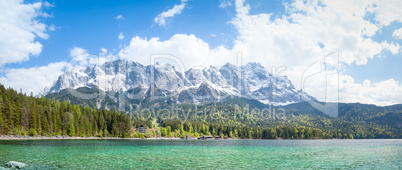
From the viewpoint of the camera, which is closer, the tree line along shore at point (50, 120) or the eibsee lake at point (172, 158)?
the eibsee lake at point (172, 158)

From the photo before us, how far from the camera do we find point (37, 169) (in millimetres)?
33938

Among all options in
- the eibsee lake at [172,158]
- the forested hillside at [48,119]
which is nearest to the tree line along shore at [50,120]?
the forested hillside at [48,119]

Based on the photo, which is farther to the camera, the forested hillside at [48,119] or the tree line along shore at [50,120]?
the tree line along shore at [50,120]

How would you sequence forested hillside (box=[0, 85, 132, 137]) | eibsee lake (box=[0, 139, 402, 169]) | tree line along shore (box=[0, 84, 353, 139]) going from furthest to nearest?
tree line along shore (box=[0, 84, 353, 139]), forested hillside (box=[0, 85, 132, 137]), eibsee lake (box=[0, 139, 402, 169])

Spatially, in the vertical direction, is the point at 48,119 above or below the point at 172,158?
above

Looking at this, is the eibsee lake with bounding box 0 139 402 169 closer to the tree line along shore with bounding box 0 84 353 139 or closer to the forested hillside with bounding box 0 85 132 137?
the forested hillside with bounding box 0 85 132 137

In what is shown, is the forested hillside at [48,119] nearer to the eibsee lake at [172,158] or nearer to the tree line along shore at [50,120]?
the tree line along shore at [50,120]

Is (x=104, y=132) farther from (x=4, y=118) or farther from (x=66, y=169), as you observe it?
(x=66, y=169)

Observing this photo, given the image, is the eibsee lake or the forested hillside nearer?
the eibsee lake

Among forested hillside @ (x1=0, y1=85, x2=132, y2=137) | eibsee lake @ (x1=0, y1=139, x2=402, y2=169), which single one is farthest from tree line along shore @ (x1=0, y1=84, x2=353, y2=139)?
eibsee lake @ (x1=0, y1=139, x2=402, y2=169)

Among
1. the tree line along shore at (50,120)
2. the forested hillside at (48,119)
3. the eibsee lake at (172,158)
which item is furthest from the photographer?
the tree line along shore at (50,120)

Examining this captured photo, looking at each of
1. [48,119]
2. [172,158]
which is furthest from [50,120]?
[172,158]

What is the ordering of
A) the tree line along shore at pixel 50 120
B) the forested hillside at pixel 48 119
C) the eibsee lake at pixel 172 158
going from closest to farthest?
the eibsee lake at pixel 172 158 < the forested hillside at pixel 48 119 < the tree line along shore at pixel 50 120

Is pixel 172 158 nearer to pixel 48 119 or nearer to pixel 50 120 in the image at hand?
pixel 50 120
